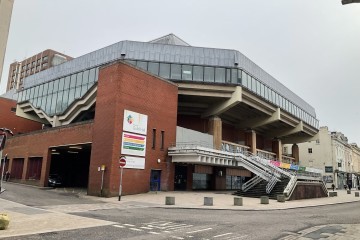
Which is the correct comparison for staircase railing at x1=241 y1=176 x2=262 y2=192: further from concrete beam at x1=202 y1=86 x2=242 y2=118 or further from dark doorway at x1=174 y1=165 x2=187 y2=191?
concrete beam at x1=202 y1=86 x2=242 y2=118

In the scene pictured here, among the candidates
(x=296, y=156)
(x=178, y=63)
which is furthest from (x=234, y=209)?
(x=296, y=156)

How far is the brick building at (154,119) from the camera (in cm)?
2933

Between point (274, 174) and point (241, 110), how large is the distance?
1682cm

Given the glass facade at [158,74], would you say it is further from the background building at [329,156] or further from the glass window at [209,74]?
the background building at [329,156]

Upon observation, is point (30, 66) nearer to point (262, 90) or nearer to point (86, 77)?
point (86, 77)

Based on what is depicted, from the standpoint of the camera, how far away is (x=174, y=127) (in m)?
35.6

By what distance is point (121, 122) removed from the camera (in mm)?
28438

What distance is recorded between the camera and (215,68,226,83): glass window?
4131 cm

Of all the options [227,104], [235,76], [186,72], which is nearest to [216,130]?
[227,104]

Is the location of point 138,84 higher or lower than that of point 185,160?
higher

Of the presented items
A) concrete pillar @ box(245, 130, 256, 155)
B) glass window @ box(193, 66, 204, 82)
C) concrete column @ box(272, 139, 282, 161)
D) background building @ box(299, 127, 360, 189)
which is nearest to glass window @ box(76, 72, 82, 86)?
glass window @ box(193, 66, 204, 82)

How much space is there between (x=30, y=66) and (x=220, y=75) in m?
113

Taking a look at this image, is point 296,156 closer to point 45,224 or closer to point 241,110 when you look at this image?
point 241,110

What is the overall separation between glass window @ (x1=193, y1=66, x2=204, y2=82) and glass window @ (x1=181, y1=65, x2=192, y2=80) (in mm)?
557
